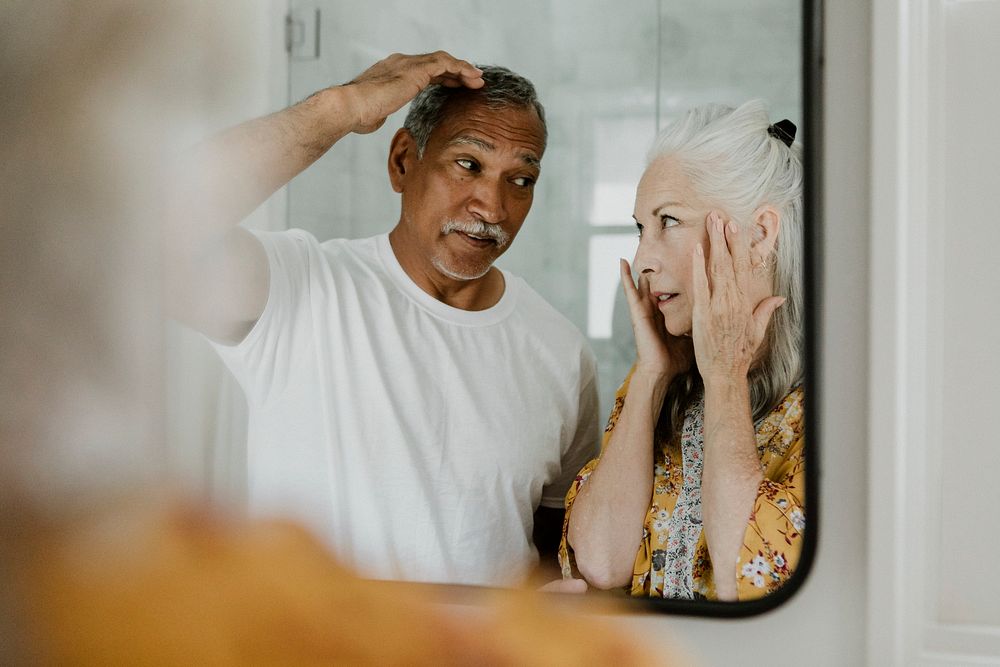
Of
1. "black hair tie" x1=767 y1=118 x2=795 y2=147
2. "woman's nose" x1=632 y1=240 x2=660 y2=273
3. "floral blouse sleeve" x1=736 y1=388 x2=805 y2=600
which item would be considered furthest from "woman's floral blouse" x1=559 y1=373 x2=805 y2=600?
"black hair tie" x1=767 y1=118 x2=795 y2=147

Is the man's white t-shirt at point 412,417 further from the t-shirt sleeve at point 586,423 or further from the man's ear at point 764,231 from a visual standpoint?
the man's ear at point 764,231

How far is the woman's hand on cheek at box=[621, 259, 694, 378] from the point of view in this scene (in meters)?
0.74

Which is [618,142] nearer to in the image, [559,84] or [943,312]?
[559,84]

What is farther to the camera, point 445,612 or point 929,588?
point 929,588

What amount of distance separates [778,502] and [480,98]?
1.52 feet

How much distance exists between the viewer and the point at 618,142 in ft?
2.44

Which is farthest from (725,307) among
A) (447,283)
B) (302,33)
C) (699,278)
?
(302,33)

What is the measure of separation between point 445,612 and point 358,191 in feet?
1.71

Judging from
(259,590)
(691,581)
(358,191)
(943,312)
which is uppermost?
(358,191)

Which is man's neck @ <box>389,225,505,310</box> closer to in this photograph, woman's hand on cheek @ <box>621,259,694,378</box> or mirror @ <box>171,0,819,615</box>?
mirror @ <box>171,0,819,615</box>

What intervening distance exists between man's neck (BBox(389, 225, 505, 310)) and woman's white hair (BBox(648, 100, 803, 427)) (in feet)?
0.67

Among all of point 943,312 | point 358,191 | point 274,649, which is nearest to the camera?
point 274,649

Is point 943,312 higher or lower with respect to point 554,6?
lower

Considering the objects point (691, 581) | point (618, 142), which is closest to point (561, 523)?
point (691, 581)
